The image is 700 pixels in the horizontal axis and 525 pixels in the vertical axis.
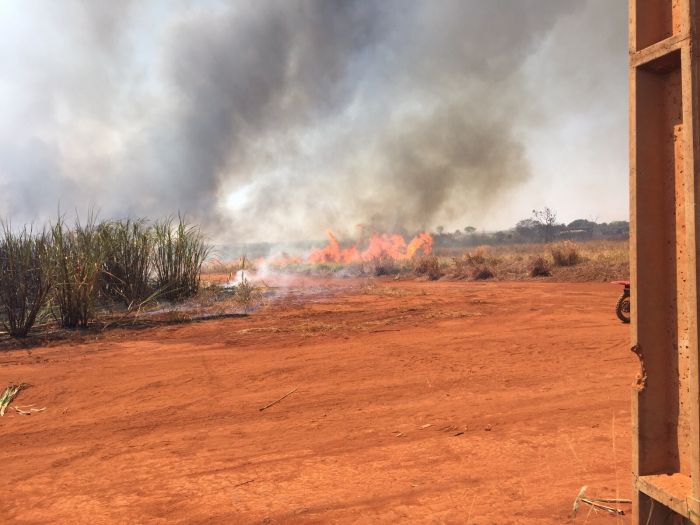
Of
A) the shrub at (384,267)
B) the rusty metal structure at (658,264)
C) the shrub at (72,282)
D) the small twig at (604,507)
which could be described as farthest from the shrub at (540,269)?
the rusty metal structure at (658,264)

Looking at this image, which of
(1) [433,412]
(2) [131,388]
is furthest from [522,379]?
(2) [131,388]

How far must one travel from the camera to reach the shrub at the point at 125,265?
1257 cm

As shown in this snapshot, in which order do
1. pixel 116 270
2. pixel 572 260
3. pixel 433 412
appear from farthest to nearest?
pixel 572 260, pixel 116 270, pixel 433 412

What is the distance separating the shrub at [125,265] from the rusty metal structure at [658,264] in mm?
12652

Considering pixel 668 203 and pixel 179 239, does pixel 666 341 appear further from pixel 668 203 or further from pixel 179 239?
pixel 179 239

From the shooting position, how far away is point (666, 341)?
1.94m

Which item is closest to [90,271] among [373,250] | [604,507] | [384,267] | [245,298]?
[245,298]

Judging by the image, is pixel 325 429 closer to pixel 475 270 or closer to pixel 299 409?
pixel 299 409

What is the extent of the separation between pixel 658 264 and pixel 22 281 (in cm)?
1067

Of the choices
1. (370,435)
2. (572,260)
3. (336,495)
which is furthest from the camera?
(572,260)

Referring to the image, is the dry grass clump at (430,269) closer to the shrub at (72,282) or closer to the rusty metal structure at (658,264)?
the shrub at (72,282)

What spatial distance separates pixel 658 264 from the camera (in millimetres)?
1937

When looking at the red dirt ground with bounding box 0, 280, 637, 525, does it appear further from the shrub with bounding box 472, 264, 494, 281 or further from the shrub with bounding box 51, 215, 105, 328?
the shrub with bounding box 472, 264, 494, 281

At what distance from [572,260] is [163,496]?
925 inches
